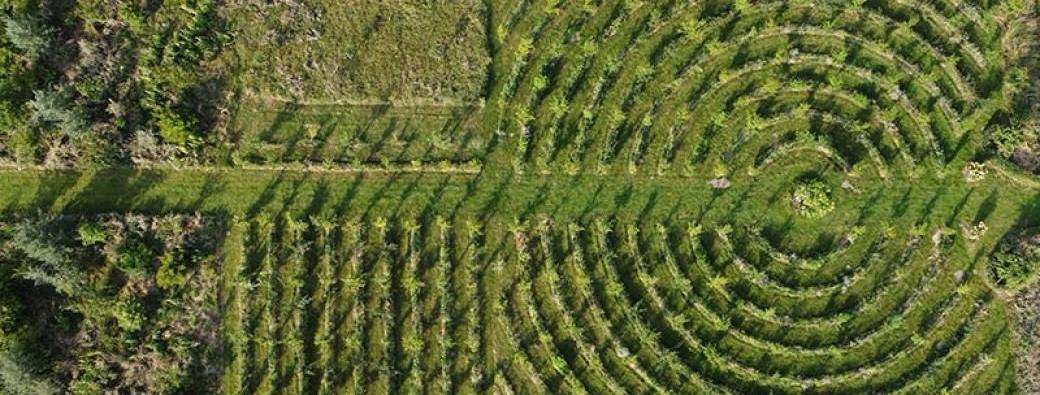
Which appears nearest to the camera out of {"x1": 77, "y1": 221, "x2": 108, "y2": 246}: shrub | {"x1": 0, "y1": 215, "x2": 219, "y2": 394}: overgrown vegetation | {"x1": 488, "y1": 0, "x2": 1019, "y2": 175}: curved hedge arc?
{"x1": 0, "y1": 215, "x2": 219, "y2": 394}: overgrown vegetation

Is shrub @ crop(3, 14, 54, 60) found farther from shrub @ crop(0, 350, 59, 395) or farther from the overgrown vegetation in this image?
shrub @ crop(0, 350, 59, 395)

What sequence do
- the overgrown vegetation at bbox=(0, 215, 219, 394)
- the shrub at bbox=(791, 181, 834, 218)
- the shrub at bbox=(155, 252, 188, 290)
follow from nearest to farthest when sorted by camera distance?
the overgrown vegetation at bbox=(0, 215, 219, 394) < the shrub at bbox=(155, 252, 188, 290) < the shrub at bbox=(791, 181, 834, 218)

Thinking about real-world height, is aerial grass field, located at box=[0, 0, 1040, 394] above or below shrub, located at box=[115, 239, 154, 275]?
above

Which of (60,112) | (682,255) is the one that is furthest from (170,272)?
(682,255)

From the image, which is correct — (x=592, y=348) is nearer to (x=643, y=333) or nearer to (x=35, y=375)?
(x=643, y=333)

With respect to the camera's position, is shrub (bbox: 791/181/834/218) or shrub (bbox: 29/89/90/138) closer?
shrub (bbox: 29/89/90/138)

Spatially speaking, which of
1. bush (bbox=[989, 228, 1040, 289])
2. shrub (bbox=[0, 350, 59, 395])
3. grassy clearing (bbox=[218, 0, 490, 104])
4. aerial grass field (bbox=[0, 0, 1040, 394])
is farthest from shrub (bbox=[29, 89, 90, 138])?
bush (bbox=[989, 228, 1040, 289])

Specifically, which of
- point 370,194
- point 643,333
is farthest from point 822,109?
point 370,194
